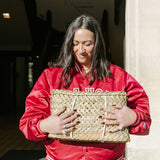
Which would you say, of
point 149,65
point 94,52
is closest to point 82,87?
point 94,52

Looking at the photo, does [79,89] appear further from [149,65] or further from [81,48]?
[149,65]

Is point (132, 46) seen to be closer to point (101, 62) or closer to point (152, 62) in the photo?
point (152, 62)

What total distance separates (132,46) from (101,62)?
7.39ft

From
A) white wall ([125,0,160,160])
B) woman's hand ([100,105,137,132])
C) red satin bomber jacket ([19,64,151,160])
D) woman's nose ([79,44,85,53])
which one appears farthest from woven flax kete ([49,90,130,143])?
white wall ([125,0,160,160])

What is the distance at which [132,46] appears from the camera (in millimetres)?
3387

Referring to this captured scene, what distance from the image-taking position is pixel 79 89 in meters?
1.19

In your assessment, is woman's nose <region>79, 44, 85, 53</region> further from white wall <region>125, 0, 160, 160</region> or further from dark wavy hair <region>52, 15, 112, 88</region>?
white wall <region>125, 0, 160, 160</region>

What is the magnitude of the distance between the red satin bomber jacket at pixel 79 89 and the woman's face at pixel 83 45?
3.6 inches

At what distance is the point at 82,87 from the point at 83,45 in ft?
0.70

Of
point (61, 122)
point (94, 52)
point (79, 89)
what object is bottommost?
point (61, 122)

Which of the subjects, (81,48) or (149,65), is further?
(149,65)

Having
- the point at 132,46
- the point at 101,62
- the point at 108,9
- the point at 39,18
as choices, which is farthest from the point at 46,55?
the point at 101,62

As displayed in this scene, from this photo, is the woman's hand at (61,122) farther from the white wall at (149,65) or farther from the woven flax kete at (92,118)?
the white wall at (149,65)

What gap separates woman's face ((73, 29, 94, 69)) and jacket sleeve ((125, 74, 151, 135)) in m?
0.25
